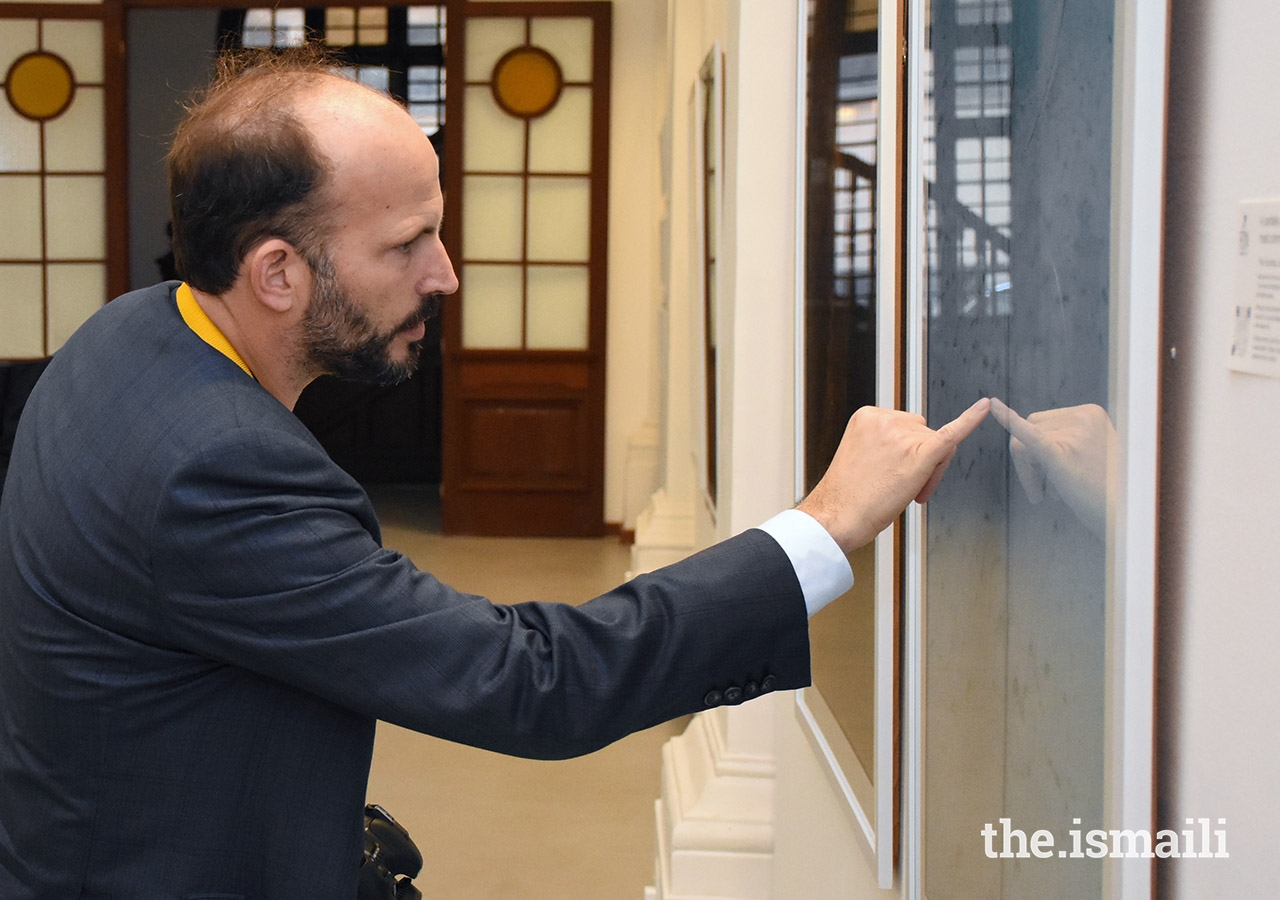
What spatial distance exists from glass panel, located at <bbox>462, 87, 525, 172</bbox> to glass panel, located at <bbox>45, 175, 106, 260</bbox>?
2560 millimetres

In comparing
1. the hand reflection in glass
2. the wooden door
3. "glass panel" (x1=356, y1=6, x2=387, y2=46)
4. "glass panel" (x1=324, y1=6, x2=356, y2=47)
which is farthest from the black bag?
"glass panel" (x1=356, y1=6, x2=387, y2=46)

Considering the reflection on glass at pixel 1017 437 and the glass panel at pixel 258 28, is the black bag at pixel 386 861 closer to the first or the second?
the reflection on glass at pixel 1017 437

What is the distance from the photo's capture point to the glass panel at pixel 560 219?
27.8ft

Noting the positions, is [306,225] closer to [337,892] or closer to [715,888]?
[337,892]

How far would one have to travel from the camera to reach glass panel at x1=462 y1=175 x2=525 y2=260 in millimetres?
8469

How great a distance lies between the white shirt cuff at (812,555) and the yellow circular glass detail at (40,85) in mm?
8702

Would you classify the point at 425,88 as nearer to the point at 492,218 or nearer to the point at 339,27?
the point at 339,27

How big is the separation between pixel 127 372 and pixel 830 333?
988mm

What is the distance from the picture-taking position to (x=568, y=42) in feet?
27.6

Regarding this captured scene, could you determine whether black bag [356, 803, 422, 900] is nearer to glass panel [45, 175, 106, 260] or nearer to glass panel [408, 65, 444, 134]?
glass panel [45, 175, 106, 260]

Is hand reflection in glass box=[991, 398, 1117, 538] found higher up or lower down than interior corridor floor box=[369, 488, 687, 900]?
higher up

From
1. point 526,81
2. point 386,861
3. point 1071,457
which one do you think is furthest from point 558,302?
point 1071,457

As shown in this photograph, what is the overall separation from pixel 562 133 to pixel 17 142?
3712 millimetres

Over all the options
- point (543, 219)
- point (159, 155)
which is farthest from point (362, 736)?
point (159, 155)
